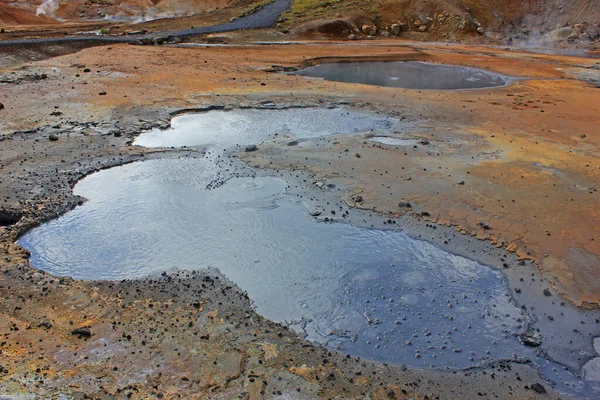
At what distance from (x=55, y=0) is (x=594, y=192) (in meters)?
48.0

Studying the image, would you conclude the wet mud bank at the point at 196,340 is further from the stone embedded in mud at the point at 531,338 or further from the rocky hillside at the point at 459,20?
the rocky hillside at the point at 459,20

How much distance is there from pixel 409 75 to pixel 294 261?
15055mm

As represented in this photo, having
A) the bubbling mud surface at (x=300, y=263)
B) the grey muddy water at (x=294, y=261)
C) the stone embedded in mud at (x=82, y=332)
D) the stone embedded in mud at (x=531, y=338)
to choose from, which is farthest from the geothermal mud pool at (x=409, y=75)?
the stone embedded in mud at (x=82, y=332)

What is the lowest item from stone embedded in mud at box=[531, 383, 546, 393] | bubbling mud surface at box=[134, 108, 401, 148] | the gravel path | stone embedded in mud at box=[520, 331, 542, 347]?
stone embedded in mud at box=[531, 383, 546, 393]

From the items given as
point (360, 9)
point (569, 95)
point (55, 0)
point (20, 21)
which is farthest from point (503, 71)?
point (55, 0)

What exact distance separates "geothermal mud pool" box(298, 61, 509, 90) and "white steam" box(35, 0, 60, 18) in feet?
106

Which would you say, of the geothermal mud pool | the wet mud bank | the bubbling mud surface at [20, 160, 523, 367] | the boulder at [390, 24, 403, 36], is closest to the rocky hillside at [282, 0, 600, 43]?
the boulder at [390, 24, 403, 36]

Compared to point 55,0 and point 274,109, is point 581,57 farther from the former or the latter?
point 55,0

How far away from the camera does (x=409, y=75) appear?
1953cm

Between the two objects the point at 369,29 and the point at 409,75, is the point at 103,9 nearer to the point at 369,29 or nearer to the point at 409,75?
the point at 369,29

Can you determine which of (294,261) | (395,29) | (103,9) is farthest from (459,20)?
(103,9)

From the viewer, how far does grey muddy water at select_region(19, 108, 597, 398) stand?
5238 mm

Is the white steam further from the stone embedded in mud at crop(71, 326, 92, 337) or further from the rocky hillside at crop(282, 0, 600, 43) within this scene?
the stone embedded in mud at crop(71, 326, 92, 337)

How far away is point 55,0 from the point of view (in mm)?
42969
